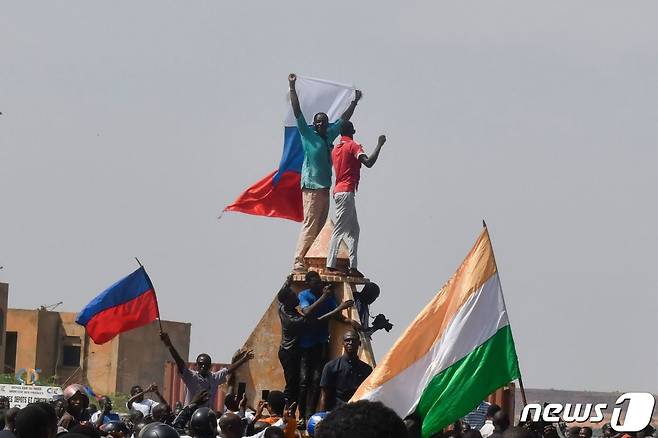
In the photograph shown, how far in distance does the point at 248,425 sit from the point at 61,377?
3845cm

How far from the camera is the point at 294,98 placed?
64.0ft

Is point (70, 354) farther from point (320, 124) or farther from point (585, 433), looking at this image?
point (585, 433)

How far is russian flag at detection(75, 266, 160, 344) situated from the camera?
66.2 ft

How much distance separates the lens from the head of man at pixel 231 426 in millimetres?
11922

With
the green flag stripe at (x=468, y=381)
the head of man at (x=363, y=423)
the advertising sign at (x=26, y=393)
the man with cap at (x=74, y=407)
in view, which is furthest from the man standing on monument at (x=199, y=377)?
the advertising sign at (x=26, y=393)

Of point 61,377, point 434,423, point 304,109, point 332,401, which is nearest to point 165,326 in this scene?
point 61,377

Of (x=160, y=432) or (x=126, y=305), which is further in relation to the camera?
(x=126, y=305)

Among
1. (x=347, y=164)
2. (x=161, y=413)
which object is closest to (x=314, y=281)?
(x=347, y=164)

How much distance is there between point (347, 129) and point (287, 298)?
84.0 inches

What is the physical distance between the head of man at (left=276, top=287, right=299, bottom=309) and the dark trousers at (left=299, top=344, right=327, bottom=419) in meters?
0.50

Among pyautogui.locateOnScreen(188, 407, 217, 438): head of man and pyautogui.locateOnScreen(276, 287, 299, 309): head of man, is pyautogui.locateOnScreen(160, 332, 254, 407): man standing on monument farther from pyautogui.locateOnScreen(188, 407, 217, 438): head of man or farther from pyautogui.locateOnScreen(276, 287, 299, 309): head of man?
pyautogui.locateOnScreen(188, 407, 217, 438): head of man

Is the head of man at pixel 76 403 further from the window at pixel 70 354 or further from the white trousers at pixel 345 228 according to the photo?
the window at pixel 70 354

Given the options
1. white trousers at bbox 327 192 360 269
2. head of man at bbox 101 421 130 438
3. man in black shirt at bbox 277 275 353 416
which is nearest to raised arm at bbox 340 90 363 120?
white trousers at bbox 327 192 360 269

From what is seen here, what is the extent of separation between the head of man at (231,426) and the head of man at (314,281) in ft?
19.4
